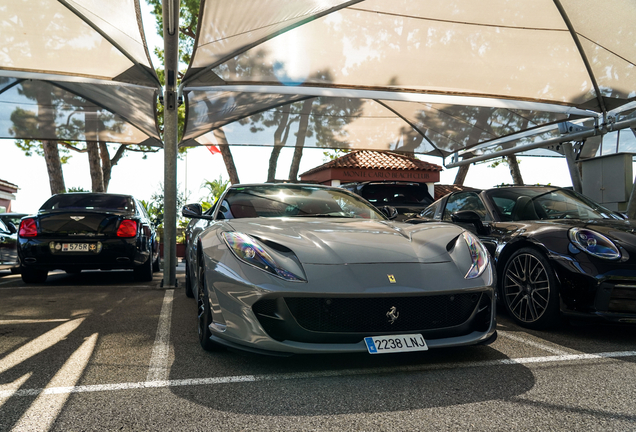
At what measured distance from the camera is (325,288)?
9.54 feet

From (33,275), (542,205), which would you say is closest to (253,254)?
(542,205)

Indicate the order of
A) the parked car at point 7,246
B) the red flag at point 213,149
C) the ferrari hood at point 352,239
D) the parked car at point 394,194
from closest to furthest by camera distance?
the ferrari hood at point 352,239 < the parked car at point 7,246 < the parked car at point 394,194 < the red flag at point 213,149

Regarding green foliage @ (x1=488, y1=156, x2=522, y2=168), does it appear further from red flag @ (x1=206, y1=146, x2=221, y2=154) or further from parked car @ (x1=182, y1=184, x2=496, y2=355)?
parked car @ (x1=182, y1=184, x2=496, y2=355)

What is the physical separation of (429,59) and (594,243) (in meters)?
5.52

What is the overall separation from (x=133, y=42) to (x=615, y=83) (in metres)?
8.31

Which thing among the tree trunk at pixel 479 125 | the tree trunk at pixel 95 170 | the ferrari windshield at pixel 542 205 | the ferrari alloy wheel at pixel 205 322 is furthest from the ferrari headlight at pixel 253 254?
the tree trunk at pixel 95 170

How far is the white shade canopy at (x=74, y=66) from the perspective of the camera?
7.70m

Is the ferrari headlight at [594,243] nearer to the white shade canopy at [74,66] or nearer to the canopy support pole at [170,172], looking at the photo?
the canopy support pole at [170,172]

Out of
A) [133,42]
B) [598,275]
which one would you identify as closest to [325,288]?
[598,275]

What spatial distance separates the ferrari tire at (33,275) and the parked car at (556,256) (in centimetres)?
646

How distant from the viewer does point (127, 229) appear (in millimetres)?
7652

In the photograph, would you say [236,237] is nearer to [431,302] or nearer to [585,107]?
[431,302]

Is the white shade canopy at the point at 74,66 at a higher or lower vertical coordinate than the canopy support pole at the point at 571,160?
higher

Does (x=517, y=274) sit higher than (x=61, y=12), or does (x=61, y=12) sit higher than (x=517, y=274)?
(x=61, y=12)
